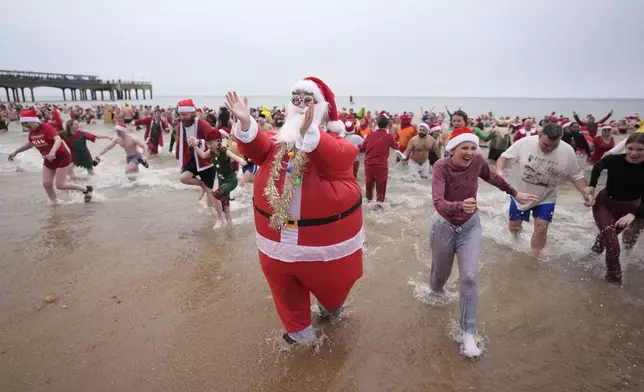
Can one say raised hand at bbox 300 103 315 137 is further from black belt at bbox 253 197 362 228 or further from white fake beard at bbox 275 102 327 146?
black belt at bbox 253 197 362 228

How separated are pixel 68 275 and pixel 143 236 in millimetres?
1386

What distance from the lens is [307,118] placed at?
7.05 feet

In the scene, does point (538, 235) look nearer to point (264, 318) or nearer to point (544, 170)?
point (544, 170)

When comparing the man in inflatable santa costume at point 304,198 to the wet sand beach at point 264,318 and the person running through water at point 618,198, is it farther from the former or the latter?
the person running through water at point 618,198

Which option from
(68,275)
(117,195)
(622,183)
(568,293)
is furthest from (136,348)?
(117,195)

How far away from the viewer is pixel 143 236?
558 cm

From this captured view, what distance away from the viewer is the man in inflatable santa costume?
7.76ft

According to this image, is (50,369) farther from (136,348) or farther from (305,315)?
(305,315)

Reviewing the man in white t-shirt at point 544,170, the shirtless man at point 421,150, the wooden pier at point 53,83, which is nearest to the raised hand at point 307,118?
the man in white t-shirt at point 544,170

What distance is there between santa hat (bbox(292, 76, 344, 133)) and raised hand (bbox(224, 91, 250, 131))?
1.46ft

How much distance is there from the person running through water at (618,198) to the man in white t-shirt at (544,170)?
29 cm

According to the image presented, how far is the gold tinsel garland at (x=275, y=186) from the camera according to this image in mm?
2385

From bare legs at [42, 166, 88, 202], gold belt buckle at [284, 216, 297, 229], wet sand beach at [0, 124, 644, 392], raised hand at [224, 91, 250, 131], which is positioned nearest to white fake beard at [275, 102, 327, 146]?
raised hand at [224, 91, 250, 131]

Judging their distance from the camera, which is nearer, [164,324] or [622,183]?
[164,324]
